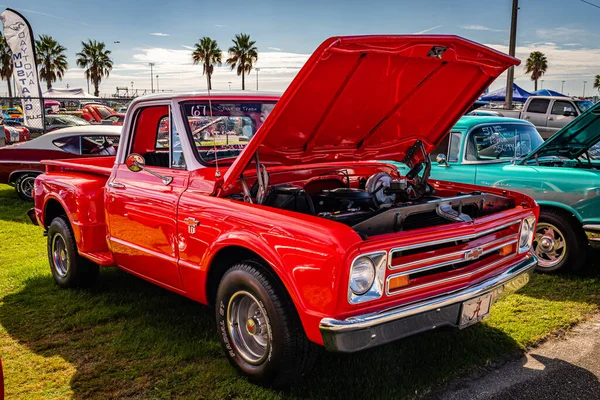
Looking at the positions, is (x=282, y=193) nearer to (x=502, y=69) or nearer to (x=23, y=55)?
(x=502, y=69)

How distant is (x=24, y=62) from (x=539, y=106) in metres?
16.4

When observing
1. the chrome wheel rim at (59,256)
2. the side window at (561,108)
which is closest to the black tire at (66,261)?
the chrome wheel rim at (59,256)

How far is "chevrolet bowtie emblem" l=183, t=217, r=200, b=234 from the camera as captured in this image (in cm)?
360

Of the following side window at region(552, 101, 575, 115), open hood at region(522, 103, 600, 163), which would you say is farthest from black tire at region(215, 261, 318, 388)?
side window at region(552, 101, 575, 115)

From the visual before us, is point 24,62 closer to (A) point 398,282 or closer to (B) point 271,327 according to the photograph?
(B) point 271,327

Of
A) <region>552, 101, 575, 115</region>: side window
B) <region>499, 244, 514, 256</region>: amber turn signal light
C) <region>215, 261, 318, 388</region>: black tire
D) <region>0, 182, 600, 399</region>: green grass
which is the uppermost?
<region>552, 101, 575, 115</region>: side window

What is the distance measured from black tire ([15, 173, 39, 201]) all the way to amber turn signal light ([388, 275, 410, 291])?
9612mm

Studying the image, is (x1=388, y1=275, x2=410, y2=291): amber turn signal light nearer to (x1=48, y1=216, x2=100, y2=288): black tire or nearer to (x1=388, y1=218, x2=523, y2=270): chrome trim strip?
(x1=388, y1=218, x2=523, y2=270): chrome trim strip

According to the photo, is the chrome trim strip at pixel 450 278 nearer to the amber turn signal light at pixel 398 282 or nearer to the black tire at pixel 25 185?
the amber turn signal light at pixel 398 282

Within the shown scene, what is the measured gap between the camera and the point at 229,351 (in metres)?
3.51

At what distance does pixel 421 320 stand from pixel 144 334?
2.32 meters

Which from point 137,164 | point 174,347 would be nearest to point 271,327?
point 174,347

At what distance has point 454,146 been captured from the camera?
21.5ft

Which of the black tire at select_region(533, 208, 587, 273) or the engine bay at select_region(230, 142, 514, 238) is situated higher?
the engine bay at select_region(230, 142, 514, 238)
